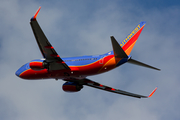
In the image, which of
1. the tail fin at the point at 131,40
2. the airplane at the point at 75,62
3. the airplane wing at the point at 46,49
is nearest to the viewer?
the airplane wing at the point at 46,49

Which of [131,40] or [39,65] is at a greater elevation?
[39,65]

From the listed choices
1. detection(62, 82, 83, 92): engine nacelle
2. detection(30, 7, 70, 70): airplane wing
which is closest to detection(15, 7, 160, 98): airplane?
detection(30, 7, 70, 70): airplane wing

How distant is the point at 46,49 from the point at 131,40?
12.3 m

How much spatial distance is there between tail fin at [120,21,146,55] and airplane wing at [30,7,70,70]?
28.4ft

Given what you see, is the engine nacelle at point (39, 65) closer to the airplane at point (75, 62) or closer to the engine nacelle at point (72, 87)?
the airplane at point (75, 62)

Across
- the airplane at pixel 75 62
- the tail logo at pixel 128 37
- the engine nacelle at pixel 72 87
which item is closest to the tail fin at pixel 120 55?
the airplane at pixel 75 62

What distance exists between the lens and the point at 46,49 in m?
36.3

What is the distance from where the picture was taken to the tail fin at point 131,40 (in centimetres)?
4002

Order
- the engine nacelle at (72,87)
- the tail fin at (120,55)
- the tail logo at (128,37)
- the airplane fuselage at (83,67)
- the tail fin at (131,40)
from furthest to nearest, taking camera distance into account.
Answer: the engine nacelle at (72,87) < the tail logo at (128,37) < the tail fin at (131,40) < the airplane fuselage at (83,67) < the tail fin at (120,55)

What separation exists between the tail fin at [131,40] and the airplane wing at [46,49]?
865 cm

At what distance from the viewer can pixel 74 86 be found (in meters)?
→ 45.0

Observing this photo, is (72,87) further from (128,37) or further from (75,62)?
(128,37)

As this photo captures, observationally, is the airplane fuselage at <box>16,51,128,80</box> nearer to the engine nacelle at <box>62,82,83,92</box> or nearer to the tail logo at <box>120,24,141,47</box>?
the tail logo at <box>120,24,141,47</box>

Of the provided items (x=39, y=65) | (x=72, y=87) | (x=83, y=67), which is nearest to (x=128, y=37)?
(x=83, y=67)
